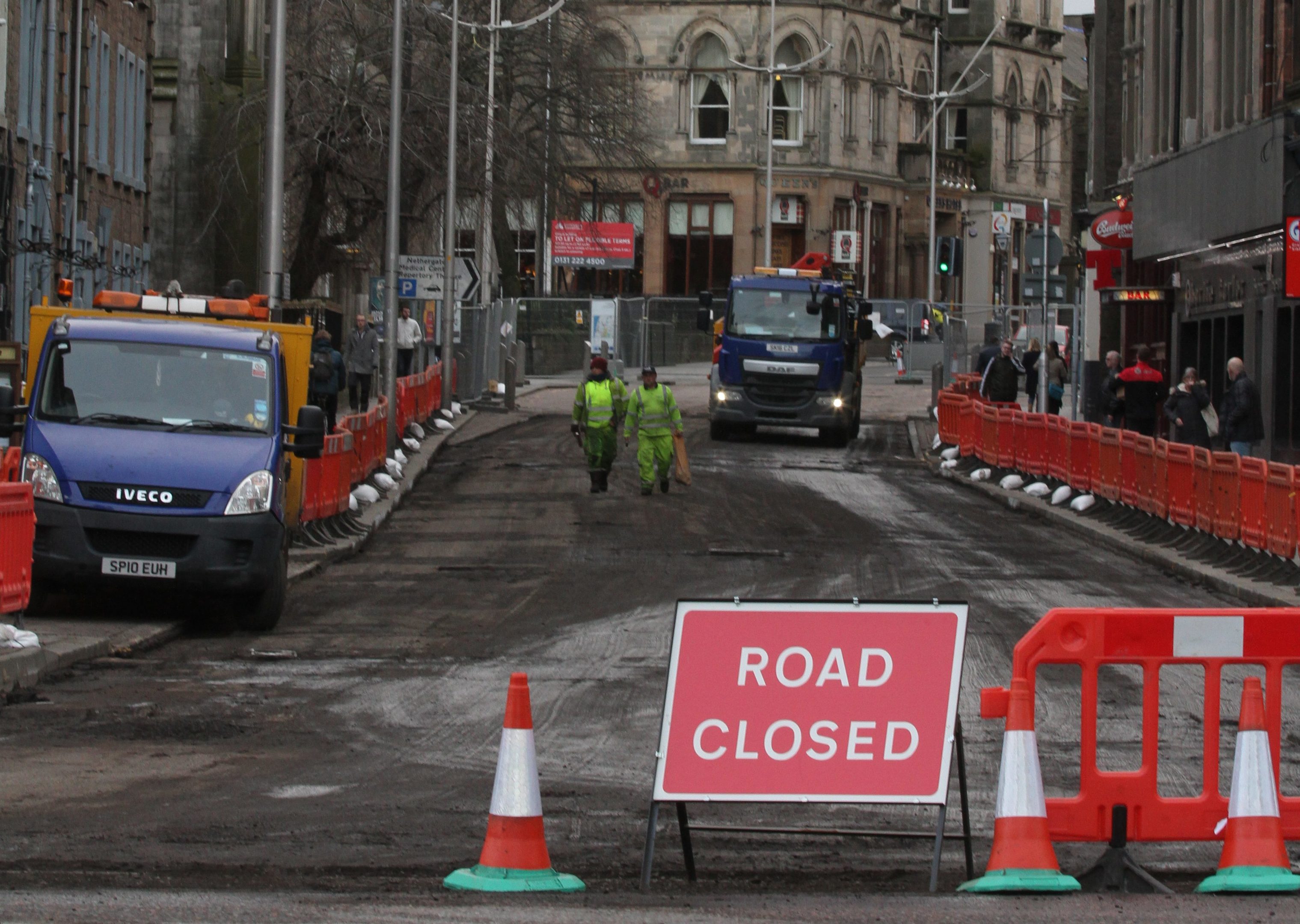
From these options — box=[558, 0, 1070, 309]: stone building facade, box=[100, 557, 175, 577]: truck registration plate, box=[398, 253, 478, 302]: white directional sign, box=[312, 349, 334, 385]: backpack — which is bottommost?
box=[100, 557, 175, 577]: truck registration plate

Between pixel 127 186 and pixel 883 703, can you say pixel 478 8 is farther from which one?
pixel 883 703

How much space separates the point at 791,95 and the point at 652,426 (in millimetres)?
52227

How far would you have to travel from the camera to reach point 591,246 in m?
69.6

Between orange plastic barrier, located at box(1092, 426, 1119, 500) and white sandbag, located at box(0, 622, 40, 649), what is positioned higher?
orange plastic barrier, located at box(1092, 426, 1119, 500)

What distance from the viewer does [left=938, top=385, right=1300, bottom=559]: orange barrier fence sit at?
1897 centimetres

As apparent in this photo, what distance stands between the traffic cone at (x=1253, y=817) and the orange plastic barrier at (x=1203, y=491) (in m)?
13.7

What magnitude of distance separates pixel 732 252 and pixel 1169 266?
3817 centimetres

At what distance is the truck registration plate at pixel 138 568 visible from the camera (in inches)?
570

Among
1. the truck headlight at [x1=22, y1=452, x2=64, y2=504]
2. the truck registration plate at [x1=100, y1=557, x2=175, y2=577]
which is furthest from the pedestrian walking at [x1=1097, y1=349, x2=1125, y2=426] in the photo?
the truck headlight at [x1=22, y1=452, x2=64, y2=504]

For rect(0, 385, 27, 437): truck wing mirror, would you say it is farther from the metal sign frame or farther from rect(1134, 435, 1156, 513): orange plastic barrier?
rect(1134, 435, 1156, 513): orange plastic barrier

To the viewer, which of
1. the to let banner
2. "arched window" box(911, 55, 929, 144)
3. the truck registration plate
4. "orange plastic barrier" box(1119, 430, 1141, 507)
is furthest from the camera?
"arched window" box(911, 55, 929, 144)

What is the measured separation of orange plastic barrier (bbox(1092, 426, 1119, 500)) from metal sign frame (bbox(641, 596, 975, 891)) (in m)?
17.9

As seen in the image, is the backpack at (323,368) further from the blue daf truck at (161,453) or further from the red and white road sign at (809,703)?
the red and white road sign at (809,703)

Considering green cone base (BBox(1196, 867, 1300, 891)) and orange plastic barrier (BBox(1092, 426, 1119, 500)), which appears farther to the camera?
orange plastic barrier (BBox(1092, 426, 1119, 500))
